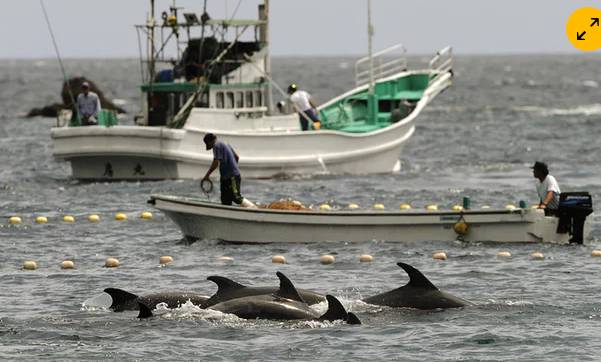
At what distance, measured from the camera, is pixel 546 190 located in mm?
23656

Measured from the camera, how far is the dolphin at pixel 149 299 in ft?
60.3

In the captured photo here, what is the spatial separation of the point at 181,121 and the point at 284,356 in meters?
17.7

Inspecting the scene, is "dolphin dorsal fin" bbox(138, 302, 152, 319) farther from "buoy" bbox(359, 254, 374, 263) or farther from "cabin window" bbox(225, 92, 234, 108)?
"cabin window" bbox(225, 92, 234, 108)

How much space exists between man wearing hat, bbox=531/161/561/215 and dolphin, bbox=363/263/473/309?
17.7ft

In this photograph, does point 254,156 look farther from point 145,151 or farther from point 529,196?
point 529,196

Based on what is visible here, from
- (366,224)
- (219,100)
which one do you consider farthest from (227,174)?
(219,100)

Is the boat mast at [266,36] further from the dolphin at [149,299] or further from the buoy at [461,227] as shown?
the dolphin at [149,299]

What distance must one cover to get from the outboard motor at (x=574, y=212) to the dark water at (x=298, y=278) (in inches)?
11.0

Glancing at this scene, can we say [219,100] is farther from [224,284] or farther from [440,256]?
[224,284]

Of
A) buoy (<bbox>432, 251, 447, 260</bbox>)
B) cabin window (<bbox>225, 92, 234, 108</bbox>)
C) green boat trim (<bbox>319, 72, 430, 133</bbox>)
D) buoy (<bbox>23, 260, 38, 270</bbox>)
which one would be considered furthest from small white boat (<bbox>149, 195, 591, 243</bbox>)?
green boat trim (<bbox>319, 72, 430, 133</bbox>)

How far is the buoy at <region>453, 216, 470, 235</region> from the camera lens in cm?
2350

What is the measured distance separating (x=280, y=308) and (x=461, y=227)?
6517 millimetres

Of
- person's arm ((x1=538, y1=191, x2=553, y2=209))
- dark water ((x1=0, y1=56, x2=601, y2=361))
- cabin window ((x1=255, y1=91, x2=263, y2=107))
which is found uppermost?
cabin window ((x1=255, y1=91, x2=263, y2=107))

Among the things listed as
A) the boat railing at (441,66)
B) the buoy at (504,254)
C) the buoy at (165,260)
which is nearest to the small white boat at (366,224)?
the buoy at (504,254)
